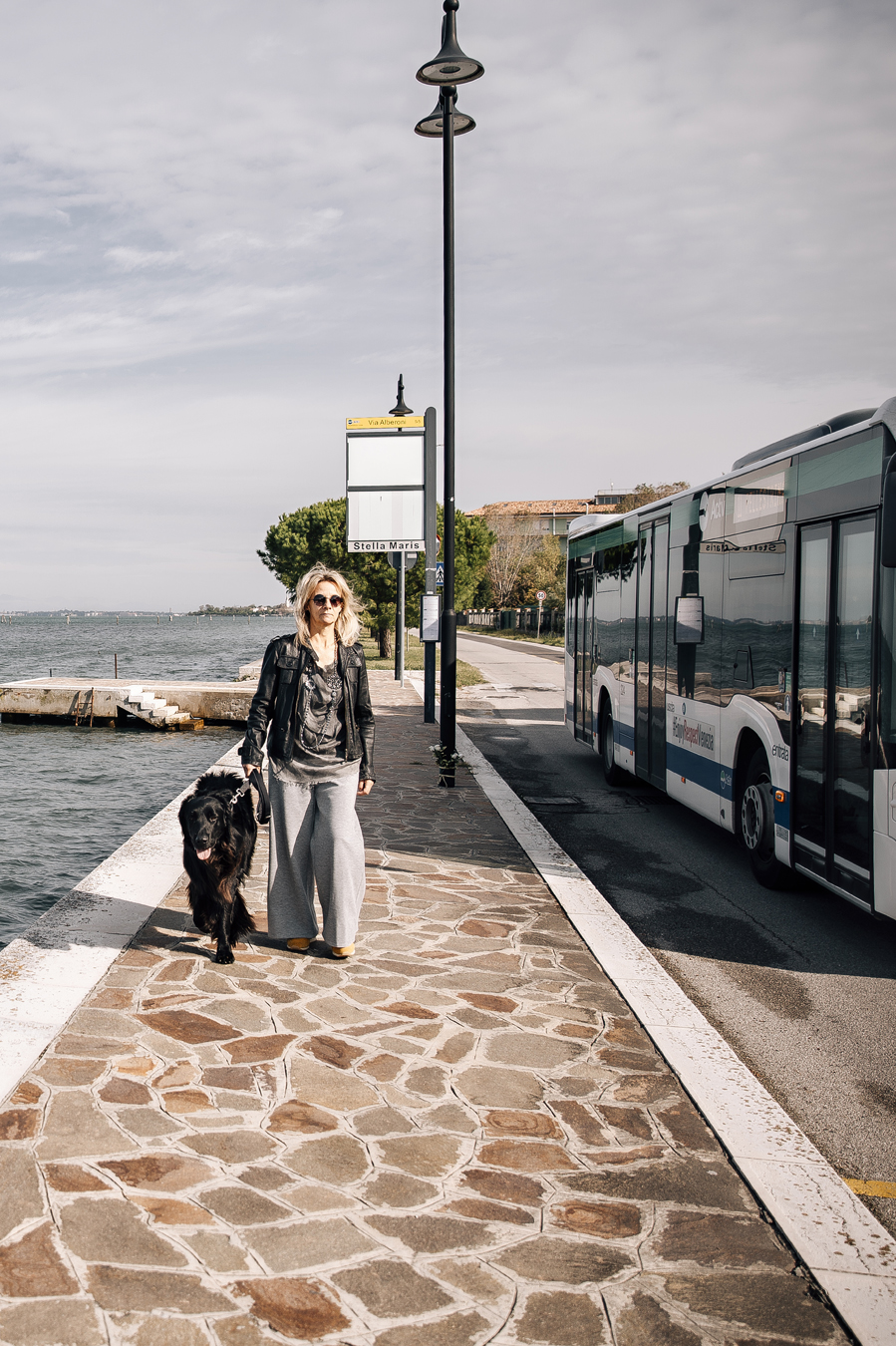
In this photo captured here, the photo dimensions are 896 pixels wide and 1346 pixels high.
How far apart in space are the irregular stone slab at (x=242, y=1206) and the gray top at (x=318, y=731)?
2181 millimetres

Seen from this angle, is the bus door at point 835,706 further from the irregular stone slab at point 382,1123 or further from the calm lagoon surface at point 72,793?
the calm lagoon surface at point 72,793

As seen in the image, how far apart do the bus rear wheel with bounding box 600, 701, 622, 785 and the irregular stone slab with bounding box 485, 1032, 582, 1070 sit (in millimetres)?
7327

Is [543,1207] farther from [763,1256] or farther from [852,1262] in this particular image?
[852,1262]

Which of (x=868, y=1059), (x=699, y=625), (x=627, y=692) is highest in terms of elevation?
(x=699, y=625)

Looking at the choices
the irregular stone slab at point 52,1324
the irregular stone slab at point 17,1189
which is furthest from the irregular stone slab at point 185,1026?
the irregular stone slab at point 52,1324

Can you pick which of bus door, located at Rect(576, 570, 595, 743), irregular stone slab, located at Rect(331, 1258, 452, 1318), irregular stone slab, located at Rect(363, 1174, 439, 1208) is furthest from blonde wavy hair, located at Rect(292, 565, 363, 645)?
bus door, located at Rect(576, 570, 595, 743)

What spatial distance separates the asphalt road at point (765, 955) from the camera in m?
4.03

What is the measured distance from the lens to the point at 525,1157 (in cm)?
342

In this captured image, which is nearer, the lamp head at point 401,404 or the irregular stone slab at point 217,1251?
the irregular stone slab at point 217,1251

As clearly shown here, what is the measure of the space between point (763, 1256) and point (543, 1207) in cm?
63

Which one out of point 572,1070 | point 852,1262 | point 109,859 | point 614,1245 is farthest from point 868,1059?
point 109,859

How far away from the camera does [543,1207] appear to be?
3.12 metres

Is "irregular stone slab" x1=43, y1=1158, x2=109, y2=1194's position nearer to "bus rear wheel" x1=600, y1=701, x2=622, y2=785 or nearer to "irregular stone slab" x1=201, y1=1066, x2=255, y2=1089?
"irregular stone slab" x1=201, y1=1066, x2=255, y2=1089

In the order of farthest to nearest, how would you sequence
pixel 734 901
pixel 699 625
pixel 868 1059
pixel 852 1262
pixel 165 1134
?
pixel 699 625
pixel 734 901
pixel 868 1059
pixel 165 1134
pixel 852 1262
